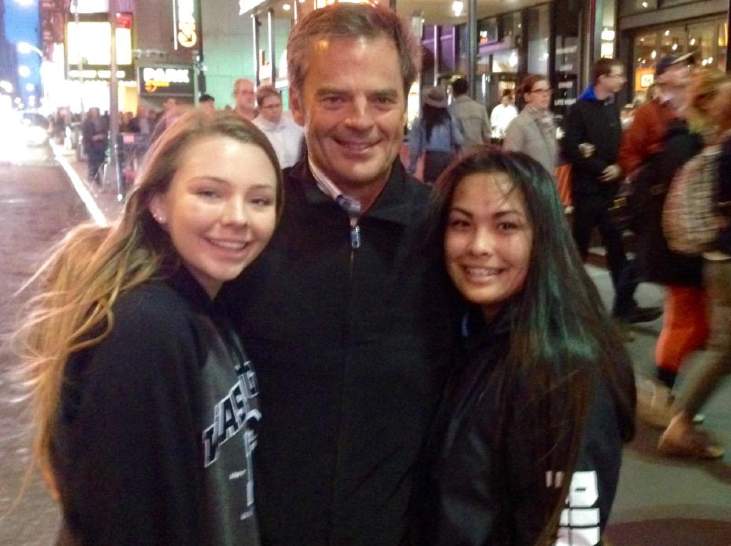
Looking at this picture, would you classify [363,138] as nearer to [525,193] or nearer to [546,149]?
[525,193]

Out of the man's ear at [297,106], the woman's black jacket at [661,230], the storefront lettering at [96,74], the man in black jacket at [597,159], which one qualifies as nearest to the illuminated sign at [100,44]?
the storefront lettering at [96,74]

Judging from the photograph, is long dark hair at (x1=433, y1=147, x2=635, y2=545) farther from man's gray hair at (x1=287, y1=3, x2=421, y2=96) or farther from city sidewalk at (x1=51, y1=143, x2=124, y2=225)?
city sidewalk at (x1=51, y1=143, x2=124, y2=225)

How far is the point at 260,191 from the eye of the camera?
1.85m

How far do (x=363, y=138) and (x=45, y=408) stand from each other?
889 mm

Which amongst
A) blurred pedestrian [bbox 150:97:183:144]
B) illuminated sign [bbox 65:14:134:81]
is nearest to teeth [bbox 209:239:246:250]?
blurred pedestrian [bbox 150:97:183:144]

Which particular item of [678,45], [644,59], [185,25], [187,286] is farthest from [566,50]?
[187,286]

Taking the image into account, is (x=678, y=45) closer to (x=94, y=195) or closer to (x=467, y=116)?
(x=467, y=116)

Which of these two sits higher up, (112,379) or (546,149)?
(546,149)

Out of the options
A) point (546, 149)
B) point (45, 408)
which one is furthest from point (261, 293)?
point (546, 149)

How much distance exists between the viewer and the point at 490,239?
194 cm

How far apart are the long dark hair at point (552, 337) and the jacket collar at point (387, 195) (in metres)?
0.09

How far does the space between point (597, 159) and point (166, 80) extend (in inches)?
1010

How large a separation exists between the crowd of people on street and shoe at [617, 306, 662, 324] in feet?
18.0

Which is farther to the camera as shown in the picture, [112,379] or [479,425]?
[479,425]
